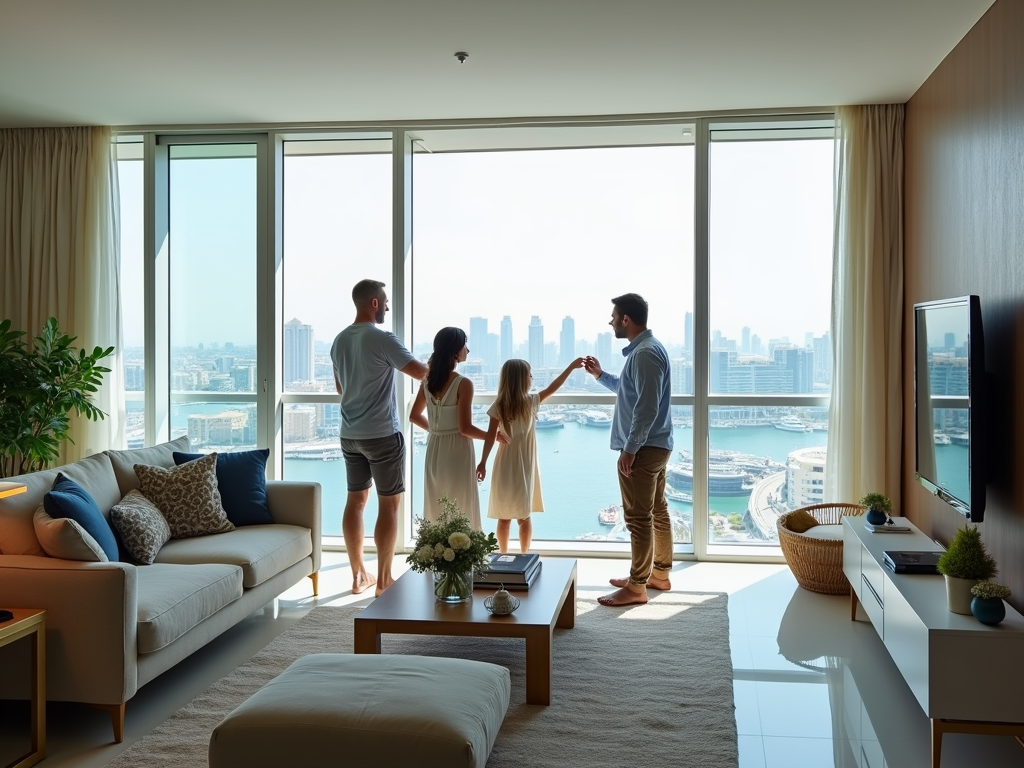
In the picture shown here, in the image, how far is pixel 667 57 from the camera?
4551mm

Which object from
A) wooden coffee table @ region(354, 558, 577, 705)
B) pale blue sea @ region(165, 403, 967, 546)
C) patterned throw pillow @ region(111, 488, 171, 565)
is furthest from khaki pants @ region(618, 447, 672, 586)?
patterned throw pillow @ region(111, 488, 171, 565)

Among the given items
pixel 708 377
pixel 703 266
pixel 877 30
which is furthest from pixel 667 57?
pixel 708 377

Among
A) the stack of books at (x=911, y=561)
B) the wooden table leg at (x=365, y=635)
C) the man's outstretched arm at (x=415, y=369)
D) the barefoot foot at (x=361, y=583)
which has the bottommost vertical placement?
the barefoot foot at (x=361, y=583)

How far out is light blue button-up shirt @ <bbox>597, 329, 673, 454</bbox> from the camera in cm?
461

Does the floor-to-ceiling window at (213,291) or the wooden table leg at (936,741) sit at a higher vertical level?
the floor-to-ceiling window at (213,291)

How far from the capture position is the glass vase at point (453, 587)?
3.65m

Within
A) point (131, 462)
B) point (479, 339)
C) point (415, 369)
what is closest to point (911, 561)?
point (415, 369)

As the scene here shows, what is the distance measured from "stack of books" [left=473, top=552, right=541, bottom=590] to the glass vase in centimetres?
18

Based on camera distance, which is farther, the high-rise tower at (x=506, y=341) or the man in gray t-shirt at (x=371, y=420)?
the high-rise tower at (x=506, y=341)

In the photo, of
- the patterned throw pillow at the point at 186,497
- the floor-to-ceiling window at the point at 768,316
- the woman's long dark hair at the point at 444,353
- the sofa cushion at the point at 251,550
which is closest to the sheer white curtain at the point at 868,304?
the floor-to-ceiling window at the point at 768,316

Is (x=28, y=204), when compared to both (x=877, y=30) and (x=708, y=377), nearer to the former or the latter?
(x=708, y=377)

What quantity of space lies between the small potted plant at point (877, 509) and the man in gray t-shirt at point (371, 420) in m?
2.44

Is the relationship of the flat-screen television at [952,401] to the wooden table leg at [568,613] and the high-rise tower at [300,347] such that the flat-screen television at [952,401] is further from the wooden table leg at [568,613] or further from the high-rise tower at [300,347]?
the high-rise tower at [300,347]

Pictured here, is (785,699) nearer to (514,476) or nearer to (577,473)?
(514,476)
